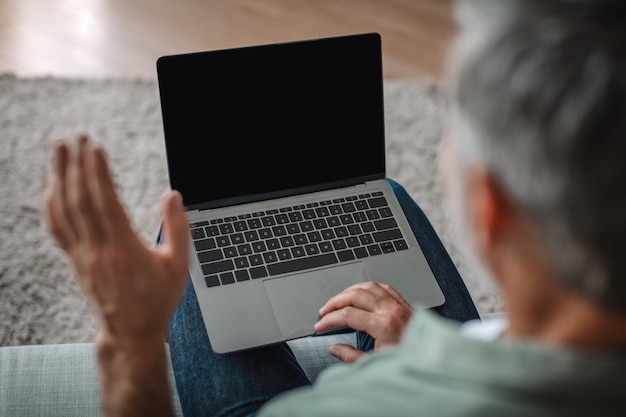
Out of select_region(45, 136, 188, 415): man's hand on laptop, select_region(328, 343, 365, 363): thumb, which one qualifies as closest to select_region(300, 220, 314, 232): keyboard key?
select_region(328, 343, 365, 363): thumb

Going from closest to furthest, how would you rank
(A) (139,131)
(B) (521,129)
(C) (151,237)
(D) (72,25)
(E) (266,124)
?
(B) (521,129), (E) (266,124), (C) (151,237), (A) (139,131), (D) (72,25)

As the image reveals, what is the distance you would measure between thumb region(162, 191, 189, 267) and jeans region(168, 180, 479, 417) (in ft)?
1.04

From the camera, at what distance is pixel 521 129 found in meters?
0.53

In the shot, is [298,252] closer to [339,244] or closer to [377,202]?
[339,244]

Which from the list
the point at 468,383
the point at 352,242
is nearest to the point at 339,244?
the point at 352,242

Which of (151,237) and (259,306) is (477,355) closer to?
(259,306)

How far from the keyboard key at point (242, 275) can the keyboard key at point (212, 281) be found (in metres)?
0.03

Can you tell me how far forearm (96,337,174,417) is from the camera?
76 cm

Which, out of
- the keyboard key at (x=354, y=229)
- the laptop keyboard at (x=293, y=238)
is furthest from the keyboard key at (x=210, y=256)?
the keyboard key at (x=354, y=229)

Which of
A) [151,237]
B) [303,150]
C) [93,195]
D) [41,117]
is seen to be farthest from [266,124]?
[41,117]

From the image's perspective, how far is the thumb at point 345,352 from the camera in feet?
3.49

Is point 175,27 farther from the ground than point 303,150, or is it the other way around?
point 303,150

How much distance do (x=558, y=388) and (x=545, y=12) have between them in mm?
273

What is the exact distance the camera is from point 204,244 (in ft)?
3.86
